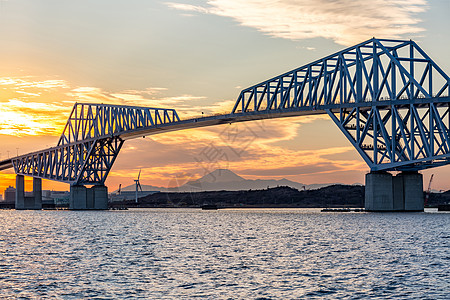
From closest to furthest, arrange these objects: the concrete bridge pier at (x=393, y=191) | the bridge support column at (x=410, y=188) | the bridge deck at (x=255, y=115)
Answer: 1. the bridge deck at (x=255, y=115)
2. the concrete bridge pier at (x=393, y=191)
3. the bridge support column at (x=410, y=188)

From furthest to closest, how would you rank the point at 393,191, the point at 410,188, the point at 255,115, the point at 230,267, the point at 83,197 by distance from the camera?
the point at 83,197 → the point at 255,115 → the point at 410,188 → the point at 393,191 → the point at 230,267

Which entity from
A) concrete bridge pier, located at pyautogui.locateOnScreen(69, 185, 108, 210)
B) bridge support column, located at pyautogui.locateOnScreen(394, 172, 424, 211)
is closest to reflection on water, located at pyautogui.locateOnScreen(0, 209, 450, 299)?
bridge support column, located at pyautogui.locateOnScreen(394, 172, 424, 211)

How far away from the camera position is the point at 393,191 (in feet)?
404

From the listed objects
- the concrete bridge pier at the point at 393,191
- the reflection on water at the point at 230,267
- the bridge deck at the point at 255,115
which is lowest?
the reflection on water at the point at 230,267

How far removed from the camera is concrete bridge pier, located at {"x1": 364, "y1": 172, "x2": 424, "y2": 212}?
121438mm

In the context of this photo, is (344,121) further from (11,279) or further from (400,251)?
(11,279)

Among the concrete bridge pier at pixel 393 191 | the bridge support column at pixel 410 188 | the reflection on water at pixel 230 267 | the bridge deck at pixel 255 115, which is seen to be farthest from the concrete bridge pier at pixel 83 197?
the reflection on water at pixel 230 267

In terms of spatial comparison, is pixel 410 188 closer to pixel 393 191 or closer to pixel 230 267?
pixel 393 191

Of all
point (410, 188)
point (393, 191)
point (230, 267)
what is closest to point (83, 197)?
point (393, 191)

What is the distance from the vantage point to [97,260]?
4888 cm

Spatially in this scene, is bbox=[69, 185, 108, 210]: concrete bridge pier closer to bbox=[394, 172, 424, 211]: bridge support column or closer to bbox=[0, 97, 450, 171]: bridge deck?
bbox=[0, 97, 450, 171]: bridge deck

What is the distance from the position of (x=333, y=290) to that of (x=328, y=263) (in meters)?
11.4

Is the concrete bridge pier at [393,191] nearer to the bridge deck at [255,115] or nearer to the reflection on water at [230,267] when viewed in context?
the bridge deck at [255,115]

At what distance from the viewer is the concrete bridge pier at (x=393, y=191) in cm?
12144
